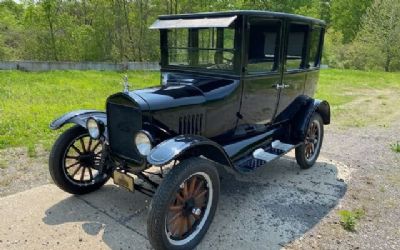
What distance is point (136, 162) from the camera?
135 inches

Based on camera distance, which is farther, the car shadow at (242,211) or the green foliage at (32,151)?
the green foliage at (32,151)

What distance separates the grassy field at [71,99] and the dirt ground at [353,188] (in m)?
0.92

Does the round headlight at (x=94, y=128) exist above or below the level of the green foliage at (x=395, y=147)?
above

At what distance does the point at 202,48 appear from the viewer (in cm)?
411

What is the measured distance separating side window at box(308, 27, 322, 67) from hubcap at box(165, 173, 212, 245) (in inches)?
112

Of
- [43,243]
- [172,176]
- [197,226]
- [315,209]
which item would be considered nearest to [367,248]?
[315,209]

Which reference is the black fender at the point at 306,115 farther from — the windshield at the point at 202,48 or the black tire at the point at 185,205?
the black tire at the point at 185,205

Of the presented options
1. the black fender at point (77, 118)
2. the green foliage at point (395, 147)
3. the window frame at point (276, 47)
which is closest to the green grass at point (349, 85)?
the green foliage at point (395, 147)

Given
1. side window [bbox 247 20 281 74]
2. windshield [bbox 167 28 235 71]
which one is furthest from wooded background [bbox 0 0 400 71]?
side window [bbox 247 20 281 74]

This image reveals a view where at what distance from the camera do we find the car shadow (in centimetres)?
331

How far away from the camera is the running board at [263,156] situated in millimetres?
3973

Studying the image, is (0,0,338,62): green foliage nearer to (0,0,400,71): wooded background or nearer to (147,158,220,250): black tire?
(0,0,400,71): wooded background

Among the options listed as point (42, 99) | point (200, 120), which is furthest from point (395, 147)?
point (42, 99)

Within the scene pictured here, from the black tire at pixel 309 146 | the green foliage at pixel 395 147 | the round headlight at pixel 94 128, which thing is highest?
the round headlight at pixel 94 128
